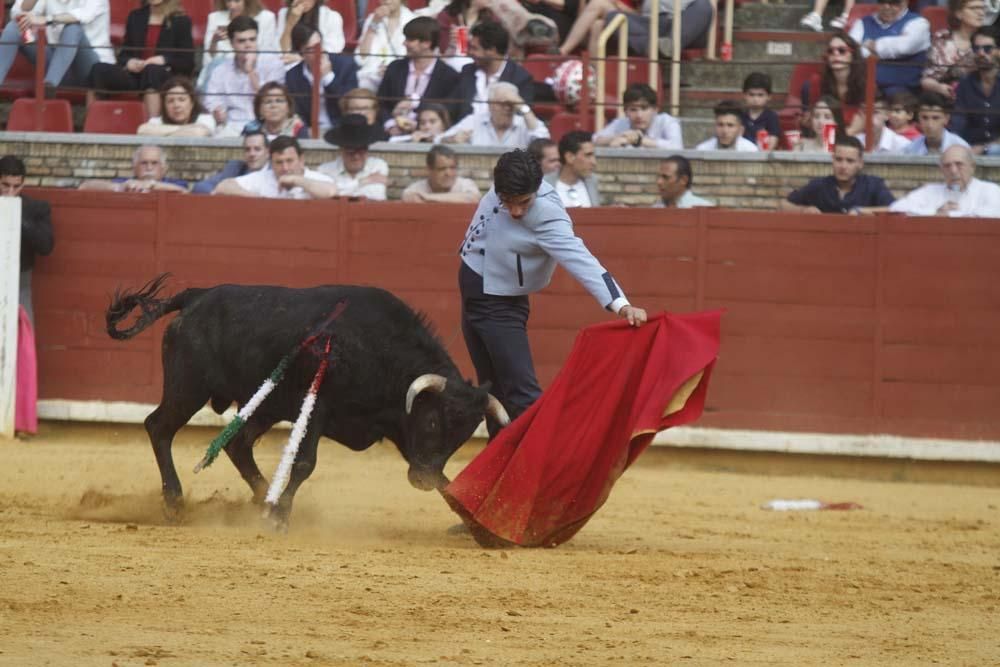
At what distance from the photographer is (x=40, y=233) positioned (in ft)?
34.0

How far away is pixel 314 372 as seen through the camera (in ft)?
22.7

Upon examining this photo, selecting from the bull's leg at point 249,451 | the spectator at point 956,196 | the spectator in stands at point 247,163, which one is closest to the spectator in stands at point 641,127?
the spectator at point 956,196

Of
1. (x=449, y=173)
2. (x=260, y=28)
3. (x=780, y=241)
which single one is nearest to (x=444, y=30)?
(x=260, y=28)

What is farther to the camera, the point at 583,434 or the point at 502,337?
the point at 502,337

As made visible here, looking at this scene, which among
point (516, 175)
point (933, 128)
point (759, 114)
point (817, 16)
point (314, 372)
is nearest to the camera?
point (516, 175)

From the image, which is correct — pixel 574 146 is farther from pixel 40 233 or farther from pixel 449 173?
pixel 40 233

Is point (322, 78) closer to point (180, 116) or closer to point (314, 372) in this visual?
point (180, 116)

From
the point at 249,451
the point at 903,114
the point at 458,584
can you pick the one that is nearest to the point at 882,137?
the point at 903,114

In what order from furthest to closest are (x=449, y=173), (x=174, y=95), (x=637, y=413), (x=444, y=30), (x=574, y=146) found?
1. (x=444, y=30)
2. (x=174, y=95)
3. (x=449, y=173)
4. (x=574, y=146)
5. (x=637, y=413)

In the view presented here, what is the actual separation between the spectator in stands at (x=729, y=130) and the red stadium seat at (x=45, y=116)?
14.0ft

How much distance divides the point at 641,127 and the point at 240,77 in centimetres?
266

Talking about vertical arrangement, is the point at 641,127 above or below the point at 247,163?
above

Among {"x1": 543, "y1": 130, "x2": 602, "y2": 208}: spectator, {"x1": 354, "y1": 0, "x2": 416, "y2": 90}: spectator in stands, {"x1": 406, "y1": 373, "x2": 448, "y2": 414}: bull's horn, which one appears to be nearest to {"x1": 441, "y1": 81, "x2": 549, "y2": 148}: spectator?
{"x1": 543, "y1": 130, "x2": 602, "y2": 208}: spectator

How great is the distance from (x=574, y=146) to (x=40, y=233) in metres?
3.28
